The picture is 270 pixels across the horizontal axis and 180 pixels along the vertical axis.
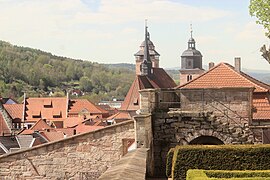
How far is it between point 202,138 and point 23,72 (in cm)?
16842

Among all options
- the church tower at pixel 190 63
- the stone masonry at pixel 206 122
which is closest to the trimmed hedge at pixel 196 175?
the stone masonry at pixel 206 122

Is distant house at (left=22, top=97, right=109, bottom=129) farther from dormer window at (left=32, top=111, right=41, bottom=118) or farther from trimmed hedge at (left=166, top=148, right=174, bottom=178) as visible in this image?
trimmed hedge at (left=166, top=148, right=174, bottom=178)

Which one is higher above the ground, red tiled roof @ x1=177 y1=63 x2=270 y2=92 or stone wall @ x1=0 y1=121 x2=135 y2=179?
red tiled roof @ x1=177 y1=63 x2=270 y2=92

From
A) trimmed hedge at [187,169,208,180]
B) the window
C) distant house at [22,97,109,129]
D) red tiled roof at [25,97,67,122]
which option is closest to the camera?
trimmed hedge at [187,169,208,180]

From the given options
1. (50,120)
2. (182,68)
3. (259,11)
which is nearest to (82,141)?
(259,11)

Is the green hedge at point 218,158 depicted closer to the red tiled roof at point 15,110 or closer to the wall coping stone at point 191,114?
the wall coping stone at point 191,114

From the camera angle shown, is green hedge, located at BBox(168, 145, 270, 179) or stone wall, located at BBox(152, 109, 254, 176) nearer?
green hedge, located at BBox(168, 145, 270, 179)

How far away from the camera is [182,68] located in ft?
415

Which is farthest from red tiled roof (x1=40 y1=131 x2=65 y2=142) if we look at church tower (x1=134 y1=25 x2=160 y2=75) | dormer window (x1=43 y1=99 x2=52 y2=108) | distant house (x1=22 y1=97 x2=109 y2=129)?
church tower (x1=134 y1=25 x2=160 y2=75)

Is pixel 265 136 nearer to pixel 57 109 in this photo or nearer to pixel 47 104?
pixel 47 104

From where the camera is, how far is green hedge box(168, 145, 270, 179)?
560 inches

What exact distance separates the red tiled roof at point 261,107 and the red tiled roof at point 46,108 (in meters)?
76.4

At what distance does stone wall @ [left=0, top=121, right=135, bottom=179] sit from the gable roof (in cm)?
6223

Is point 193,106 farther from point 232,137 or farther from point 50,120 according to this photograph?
point 50,120
